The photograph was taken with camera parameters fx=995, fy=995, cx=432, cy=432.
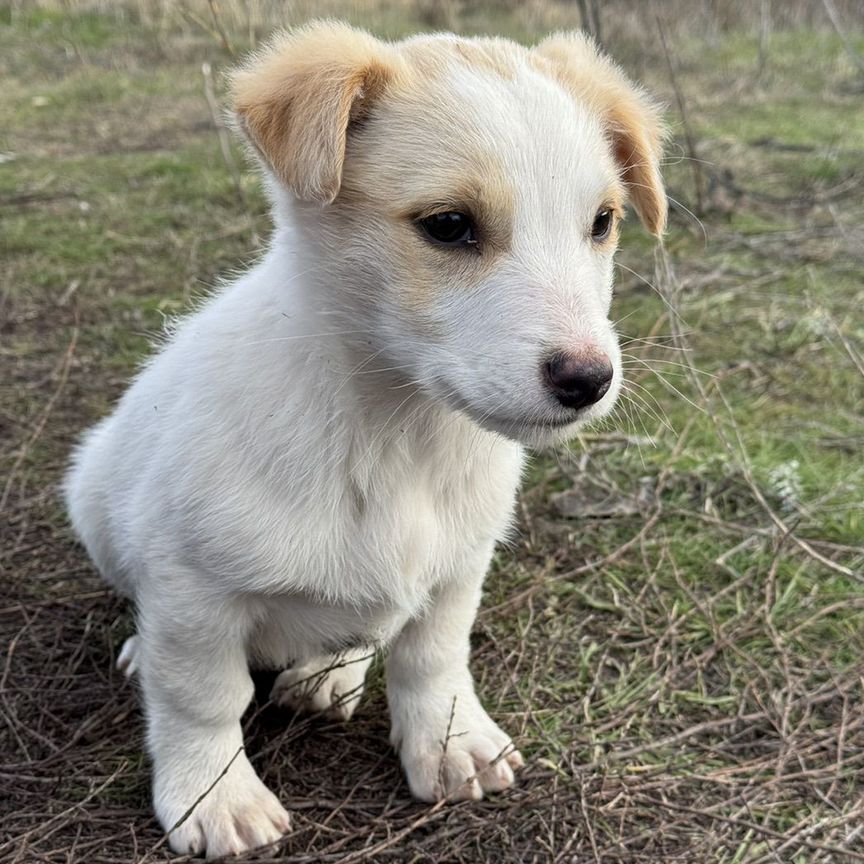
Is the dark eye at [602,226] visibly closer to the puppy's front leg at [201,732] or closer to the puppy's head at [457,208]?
the puppy's head at [457,208]

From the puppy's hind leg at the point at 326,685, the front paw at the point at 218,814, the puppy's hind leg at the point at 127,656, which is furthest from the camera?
the puppy's hind leg at the point at 127,656

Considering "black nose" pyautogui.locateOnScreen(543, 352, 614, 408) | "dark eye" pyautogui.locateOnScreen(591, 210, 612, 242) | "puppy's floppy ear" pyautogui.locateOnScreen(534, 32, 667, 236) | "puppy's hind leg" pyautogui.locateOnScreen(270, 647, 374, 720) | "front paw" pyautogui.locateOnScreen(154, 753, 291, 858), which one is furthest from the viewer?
"puppy's hind leg" pyautogui.locateOnScreen(270, 647, 374, 720)

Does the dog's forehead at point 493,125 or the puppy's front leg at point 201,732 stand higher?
the dog's forehead at point 493,125

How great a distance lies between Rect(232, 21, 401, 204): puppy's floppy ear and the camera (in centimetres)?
230

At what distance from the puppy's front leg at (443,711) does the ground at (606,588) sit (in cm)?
8

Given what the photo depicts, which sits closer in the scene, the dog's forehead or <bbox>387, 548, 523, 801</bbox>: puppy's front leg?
the dog's forehead

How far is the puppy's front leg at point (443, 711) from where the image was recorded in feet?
10.1

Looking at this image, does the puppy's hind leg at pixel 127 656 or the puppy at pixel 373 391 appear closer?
the puppy at pixel 373 391

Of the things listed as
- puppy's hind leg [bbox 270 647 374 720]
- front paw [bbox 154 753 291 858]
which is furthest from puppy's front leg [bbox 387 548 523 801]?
front paw [bbox 154 753 291 858]

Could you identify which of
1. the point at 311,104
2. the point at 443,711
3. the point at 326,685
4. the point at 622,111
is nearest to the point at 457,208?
the point at 311,104

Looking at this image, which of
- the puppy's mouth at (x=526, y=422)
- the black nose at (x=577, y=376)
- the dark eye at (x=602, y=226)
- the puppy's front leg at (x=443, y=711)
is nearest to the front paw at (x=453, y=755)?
the puppy's front leg at (x=443, y=711)

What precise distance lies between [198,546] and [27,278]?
4.70 metres

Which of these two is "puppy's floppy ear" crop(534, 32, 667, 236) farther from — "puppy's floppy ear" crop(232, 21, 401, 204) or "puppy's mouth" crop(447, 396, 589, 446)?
"puppy's mouth" crop(447, 396, 589, 446)

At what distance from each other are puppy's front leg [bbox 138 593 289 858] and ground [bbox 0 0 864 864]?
0.42ft
